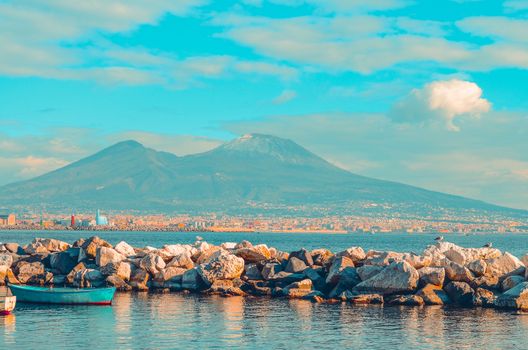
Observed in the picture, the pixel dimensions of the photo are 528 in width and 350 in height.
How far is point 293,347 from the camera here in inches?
1038

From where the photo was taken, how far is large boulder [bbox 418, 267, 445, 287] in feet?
122

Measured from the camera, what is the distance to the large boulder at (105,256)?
44.8 m

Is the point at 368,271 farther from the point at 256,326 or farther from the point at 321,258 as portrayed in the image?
the point at 256,326

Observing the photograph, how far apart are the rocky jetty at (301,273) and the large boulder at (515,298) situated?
43 mm

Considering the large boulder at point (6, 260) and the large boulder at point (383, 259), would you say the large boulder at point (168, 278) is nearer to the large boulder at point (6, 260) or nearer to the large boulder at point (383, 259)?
the large boulder at point (6, 260)

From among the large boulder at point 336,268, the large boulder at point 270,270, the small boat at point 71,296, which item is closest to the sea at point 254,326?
the small boat at point 71,296

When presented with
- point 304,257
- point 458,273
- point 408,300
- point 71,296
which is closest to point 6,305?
point 71,296

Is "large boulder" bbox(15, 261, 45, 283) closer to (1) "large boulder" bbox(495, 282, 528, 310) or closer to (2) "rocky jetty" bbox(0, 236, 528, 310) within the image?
(2) "rocky jetty" bbox(0, 236, 528, 310)

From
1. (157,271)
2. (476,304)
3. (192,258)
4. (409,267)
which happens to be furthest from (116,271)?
(476,304)

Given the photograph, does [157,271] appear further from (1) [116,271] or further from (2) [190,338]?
(2) [190,338]

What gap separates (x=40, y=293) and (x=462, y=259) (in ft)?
66.6

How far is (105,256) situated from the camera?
4494 cm

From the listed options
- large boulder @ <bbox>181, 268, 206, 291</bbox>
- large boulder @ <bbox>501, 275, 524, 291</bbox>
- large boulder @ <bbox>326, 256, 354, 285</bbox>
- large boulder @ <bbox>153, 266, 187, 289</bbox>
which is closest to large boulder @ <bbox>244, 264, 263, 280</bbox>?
large boulder @ <bbox>181, 268, 206, 291</bbox>

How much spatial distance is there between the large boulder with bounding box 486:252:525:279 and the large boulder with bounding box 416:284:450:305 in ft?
9.66
